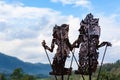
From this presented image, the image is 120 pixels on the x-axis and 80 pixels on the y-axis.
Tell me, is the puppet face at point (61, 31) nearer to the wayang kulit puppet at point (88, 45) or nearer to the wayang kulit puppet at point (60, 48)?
the wayang kulit puppet at point (60, 48)

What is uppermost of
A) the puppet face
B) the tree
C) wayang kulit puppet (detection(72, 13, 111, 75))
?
the tree

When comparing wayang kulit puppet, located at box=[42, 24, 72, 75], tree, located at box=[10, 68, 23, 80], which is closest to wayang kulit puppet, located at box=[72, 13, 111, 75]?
wayang kulit puppet, located at box=[42, 24, 72, 75]

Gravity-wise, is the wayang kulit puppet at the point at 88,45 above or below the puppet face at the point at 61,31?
below

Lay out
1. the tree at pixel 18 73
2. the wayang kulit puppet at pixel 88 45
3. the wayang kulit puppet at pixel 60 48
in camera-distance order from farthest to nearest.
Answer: the tree at pixel 18 73 < the wayang kulit puppet at pixel 60 48 < the wayang kulit puppet at pixel 88 45

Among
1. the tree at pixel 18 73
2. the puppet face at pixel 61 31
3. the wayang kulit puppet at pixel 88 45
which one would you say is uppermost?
the tree at pixel 18 73

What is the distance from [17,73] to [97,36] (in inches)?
3652

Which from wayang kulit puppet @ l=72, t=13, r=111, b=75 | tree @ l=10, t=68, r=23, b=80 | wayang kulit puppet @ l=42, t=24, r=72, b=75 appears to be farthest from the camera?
tree @ l=10, t=68, r=23, b=80

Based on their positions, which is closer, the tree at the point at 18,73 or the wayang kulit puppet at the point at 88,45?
the wayang kulit puppet at the point at 88,45

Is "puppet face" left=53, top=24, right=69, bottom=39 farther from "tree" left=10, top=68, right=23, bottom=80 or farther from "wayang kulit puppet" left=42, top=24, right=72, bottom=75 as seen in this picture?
"tree" left=10, top=68, right=23, bottom=80

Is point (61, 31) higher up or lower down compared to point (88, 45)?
higher up

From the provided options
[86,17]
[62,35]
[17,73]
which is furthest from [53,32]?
[17,73]

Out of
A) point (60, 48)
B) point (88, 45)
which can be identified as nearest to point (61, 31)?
point (60, 48)

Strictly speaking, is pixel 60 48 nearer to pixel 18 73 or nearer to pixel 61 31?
pixel 61 31

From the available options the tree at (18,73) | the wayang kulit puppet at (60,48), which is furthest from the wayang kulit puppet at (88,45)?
the tree at (18,73)
